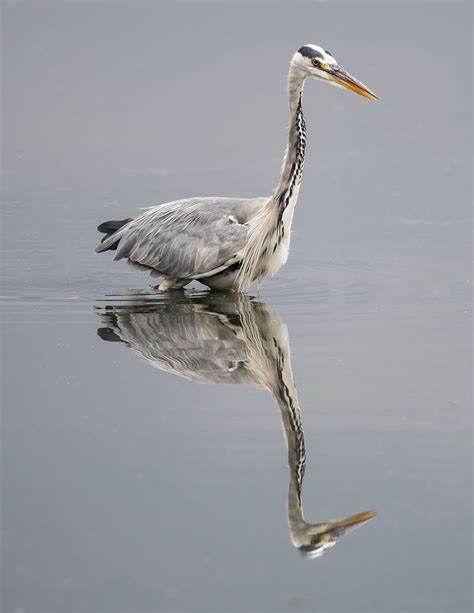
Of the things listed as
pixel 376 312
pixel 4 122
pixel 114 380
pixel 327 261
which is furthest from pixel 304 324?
pixel 4 122

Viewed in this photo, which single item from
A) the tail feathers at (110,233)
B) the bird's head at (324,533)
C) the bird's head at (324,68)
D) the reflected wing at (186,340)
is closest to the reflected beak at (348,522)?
the bird's head at (324,533)

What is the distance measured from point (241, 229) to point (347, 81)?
1366mm

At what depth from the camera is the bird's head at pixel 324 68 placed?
10289 millimetres

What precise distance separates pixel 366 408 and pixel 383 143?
51.5 feet

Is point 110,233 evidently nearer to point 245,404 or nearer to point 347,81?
point 347,81

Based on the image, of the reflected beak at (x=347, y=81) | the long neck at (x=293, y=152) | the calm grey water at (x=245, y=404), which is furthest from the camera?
the long neck at (x=293, y=152)

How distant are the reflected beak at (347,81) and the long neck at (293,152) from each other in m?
0.27

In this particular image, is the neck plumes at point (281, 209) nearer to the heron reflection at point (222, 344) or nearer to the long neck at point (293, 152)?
the long neck at point (293, 152)

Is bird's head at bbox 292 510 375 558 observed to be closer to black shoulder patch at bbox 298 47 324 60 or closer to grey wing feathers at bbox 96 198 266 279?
grey wing feathers at bbox 96 198 266 279

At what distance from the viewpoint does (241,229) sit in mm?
10523

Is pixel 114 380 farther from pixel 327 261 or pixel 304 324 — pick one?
pixel 327 261

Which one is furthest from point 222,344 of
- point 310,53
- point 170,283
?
point 310,53

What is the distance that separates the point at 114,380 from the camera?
25.6ft

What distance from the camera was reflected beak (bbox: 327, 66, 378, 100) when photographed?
Answer: 1026cm
